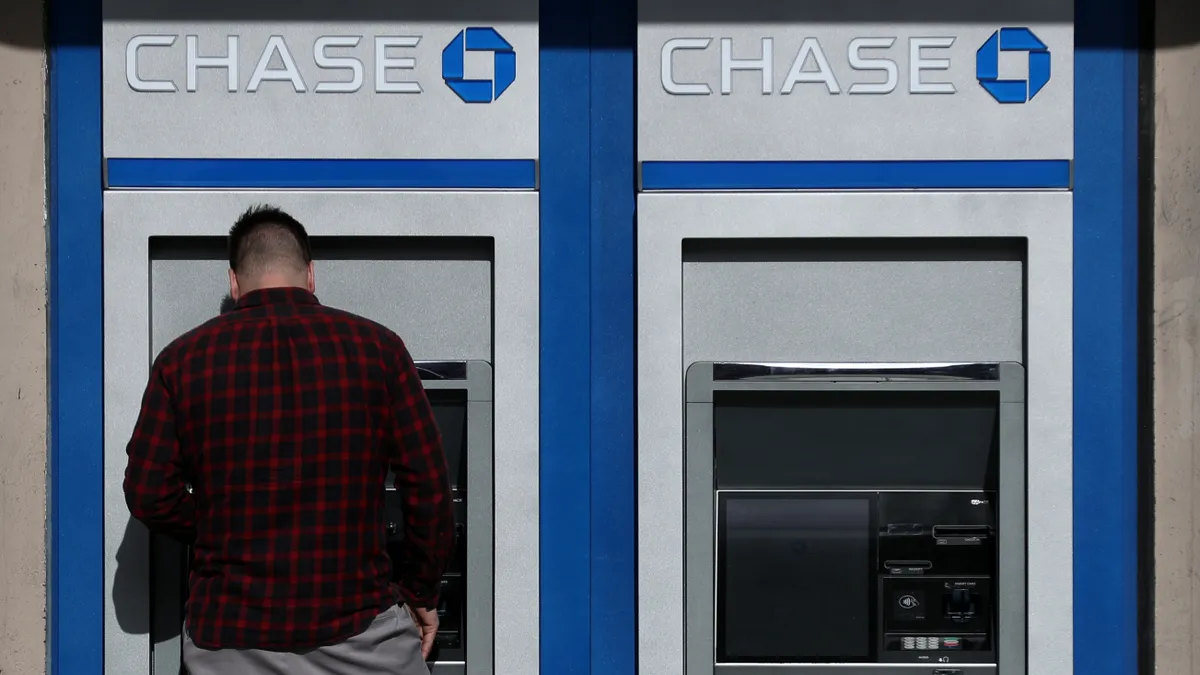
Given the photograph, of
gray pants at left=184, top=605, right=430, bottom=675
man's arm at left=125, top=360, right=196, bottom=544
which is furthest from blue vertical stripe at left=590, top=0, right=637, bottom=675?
man's arm at left=125, top=360, right=196, bottom=544

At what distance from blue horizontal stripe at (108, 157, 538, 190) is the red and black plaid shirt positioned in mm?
620

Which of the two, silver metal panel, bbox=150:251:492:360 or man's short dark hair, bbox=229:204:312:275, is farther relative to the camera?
silver metal panel, bbox=150:251:492:360

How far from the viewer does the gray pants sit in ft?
8.13

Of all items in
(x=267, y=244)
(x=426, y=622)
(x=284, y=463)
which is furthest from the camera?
(x=426, y=622)

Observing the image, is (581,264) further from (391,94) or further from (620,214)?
(391,94)

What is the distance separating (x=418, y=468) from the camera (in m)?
2.54

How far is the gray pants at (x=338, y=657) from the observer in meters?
2.48

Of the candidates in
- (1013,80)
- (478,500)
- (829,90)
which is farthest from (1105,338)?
(478,500)

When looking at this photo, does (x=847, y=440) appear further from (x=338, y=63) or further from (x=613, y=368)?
(x=338, y=63)

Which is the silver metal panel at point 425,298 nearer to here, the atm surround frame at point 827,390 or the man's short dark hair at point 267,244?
the man's short dark hair at point 267,244

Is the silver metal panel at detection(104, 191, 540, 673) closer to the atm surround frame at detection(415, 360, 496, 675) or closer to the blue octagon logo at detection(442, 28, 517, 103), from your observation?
the atm surround frame at detection(415, 360, 496, 675)

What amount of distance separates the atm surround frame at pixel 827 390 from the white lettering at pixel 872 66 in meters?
0.72

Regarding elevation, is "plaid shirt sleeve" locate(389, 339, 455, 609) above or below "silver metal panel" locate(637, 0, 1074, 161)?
below

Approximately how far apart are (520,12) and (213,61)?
805 millimetres
